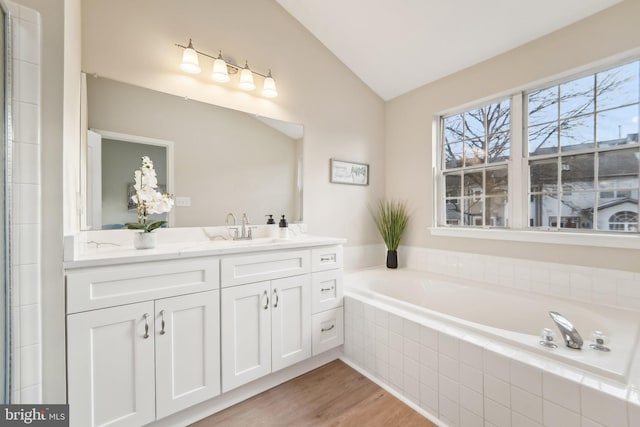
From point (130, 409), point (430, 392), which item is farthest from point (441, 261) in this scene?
point (130, 409)

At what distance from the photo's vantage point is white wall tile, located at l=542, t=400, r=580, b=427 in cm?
102

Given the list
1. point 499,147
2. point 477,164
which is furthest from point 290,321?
point 499,147

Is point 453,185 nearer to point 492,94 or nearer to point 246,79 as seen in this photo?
point 492,94

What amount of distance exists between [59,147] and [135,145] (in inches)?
26.0

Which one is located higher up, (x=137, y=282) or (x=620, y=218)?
(x=620, y=218)

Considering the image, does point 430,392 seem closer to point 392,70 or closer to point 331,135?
point 331,135

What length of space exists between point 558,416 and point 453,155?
2.20 m

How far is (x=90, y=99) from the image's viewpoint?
5.25ft

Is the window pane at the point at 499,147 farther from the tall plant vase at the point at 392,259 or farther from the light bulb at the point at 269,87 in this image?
the light bulb at the point at 269,87

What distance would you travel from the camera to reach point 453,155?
107 inches

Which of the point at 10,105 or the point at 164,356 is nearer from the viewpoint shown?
the point at 10,105

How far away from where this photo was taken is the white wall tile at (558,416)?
3.33 feet

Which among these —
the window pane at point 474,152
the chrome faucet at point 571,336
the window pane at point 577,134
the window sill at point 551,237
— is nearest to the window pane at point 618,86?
the window pane at point 577,134

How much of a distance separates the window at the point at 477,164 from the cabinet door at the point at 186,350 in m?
2.32
